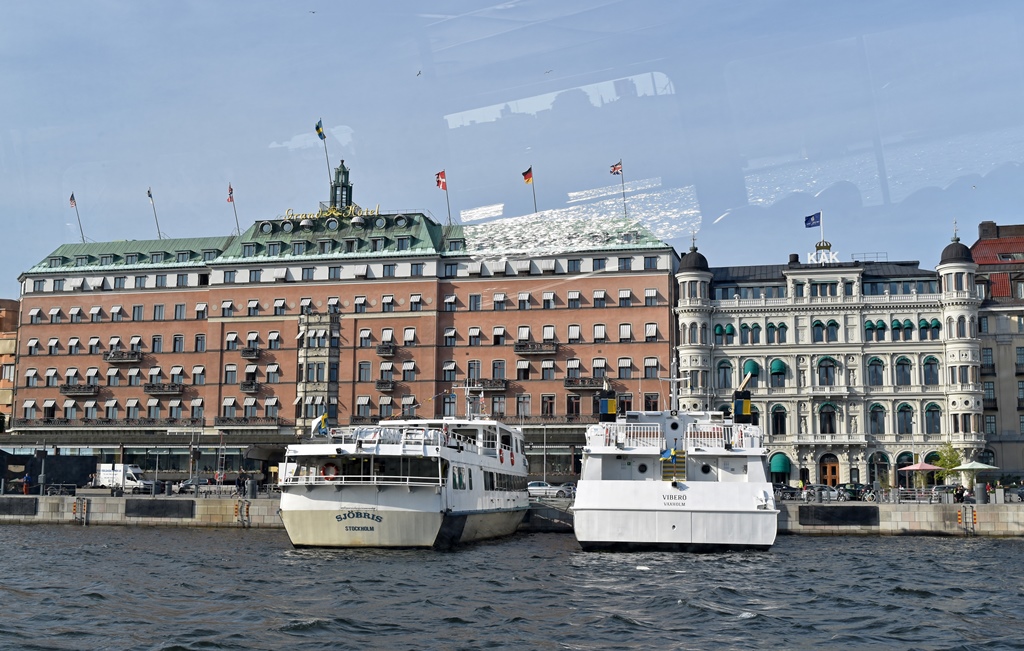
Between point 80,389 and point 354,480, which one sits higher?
point 80,389

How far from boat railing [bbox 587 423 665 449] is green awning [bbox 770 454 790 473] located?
43723 mm

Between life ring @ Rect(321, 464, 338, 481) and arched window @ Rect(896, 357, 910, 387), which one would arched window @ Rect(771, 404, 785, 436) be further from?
life ring @ Rect(321, 464, 338, 481)

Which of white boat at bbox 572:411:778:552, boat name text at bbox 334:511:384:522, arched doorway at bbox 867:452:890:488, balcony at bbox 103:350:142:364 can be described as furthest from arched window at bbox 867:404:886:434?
balcony at bbox 103:350:142:364

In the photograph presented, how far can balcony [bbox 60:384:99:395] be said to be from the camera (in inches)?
4190

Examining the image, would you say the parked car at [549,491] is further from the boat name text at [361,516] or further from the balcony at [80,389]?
the balcony at [80,389]

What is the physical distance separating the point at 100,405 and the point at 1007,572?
8744cm

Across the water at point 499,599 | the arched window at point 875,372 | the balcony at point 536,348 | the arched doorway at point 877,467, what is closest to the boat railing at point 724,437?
the water at point 499,599

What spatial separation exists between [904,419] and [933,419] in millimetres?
2265

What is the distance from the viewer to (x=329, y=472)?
4859 cm

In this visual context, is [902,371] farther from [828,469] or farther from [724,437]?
[724,437]

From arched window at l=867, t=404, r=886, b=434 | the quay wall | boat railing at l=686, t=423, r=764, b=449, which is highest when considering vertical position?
arched window at l=867, t=404, r=886, b=434

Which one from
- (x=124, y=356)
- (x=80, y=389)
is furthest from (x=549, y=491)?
(x=80, y=389)

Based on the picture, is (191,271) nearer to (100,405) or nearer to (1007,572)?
(100,405)

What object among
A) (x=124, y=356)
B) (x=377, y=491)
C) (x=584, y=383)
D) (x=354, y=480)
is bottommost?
(x=377, y=491)
